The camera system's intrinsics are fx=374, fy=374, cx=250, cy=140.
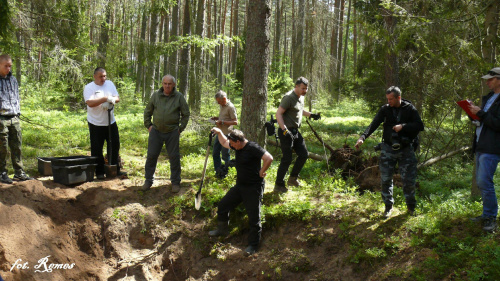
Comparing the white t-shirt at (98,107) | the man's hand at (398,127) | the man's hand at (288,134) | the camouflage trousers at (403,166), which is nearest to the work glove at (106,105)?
the white t-shirt at (98,107)

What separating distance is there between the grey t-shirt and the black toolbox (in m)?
3.86

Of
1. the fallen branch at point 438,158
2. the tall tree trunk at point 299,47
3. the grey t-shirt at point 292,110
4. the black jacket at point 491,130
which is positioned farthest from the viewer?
the tall tree trunk at point 299,47

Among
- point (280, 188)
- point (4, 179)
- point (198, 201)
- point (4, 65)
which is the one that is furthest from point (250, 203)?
point (4, 65)

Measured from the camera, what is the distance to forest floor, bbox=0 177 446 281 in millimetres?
5434

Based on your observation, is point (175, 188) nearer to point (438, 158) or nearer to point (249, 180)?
point (249, 180)

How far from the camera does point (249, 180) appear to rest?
577 cm

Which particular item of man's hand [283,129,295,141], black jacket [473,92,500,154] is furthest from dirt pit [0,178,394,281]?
black jacket [473,92,500,154]

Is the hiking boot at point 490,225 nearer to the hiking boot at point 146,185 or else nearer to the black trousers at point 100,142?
the hiking boot at point 146,185

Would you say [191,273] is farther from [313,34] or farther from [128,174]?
[313,34]

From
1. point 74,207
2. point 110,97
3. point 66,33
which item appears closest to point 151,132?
point 110,97

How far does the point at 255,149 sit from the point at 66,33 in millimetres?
6841

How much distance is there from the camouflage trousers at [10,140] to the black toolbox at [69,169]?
56 cm

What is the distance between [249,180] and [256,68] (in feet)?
8.33

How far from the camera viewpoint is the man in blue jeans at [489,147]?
4.82 meters
